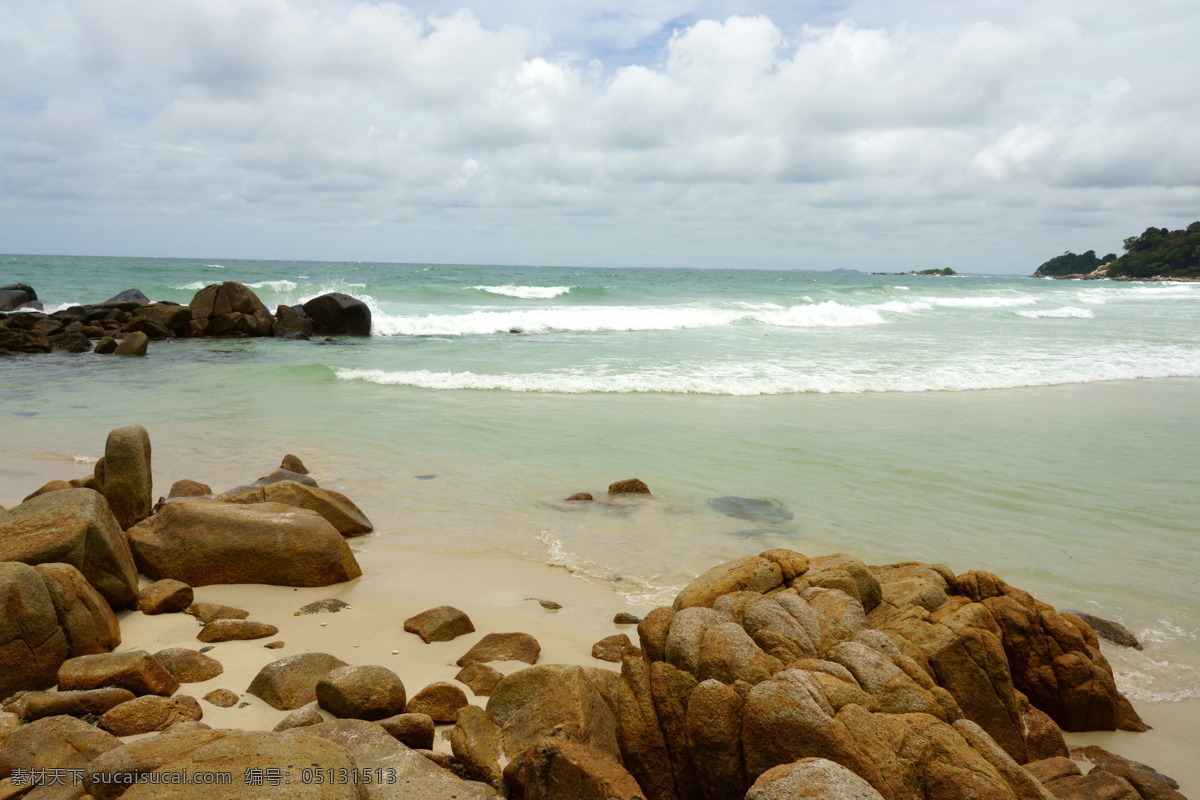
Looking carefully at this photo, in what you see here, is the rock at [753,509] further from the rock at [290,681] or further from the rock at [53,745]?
the rock at [53,745]

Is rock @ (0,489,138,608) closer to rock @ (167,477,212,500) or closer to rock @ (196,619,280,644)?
rock @ (196,619,280,644)

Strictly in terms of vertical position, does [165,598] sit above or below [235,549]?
below

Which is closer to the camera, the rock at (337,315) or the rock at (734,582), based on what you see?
the rock at (734,582)

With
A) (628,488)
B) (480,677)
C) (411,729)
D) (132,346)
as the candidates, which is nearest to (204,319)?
(132,346)

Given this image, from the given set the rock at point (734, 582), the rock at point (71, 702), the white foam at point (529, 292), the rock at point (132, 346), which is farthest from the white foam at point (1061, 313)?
the rock at point (71, 702)

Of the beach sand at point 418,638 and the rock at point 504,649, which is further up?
the rock at point 504,649

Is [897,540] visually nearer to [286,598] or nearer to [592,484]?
[592,484]

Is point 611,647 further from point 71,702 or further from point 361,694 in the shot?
point 71,702

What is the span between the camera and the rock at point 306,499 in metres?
6.00

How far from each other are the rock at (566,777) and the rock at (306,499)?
141 inches

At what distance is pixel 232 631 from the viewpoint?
4336 mm

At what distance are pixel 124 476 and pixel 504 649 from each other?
11.1ft

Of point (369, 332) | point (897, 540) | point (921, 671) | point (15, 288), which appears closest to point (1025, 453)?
point (897, 540)

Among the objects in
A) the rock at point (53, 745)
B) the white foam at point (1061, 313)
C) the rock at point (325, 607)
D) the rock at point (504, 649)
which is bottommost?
the rock at point (325, 607)
